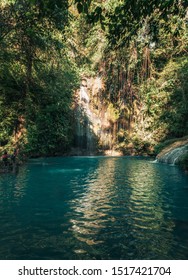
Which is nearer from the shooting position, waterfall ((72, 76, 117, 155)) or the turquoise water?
the turquoise water

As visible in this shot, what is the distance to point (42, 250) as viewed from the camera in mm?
4977

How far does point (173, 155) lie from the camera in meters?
21.2

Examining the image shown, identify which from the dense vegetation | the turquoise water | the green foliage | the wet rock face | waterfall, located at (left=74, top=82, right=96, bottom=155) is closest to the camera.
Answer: the turquoise water

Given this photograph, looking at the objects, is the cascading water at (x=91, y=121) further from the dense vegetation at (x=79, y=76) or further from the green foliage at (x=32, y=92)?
the green foliage at (x=32, y=92)

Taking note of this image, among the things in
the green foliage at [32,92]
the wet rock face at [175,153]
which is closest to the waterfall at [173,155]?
the wet rock face at [175,153]

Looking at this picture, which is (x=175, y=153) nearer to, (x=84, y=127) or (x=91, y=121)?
(x=84, y=127)

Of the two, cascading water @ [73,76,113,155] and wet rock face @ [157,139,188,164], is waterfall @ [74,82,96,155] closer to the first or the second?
cascading water @ [73,76,113,155]

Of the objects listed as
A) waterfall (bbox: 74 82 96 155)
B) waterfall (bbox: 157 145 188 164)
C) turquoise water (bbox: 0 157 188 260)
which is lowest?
turquoise water (bbox: 0 157 188 260)

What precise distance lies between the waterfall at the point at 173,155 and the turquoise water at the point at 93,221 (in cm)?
898

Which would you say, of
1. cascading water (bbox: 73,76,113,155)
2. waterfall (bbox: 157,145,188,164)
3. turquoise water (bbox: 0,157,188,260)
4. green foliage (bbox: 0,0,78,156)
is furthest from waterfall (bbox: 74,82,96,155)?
turquoise water (bbox: 0,157,188,260)

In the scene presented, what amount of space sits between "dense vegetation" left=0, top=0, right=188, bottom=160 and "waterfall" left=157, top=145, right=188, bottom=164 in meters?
5.41

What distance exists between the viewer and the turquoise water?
496 cm


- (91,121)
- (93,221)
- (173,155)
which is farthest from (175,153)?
(93,221)

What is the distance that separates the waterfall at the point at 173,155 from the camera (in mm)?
20252
